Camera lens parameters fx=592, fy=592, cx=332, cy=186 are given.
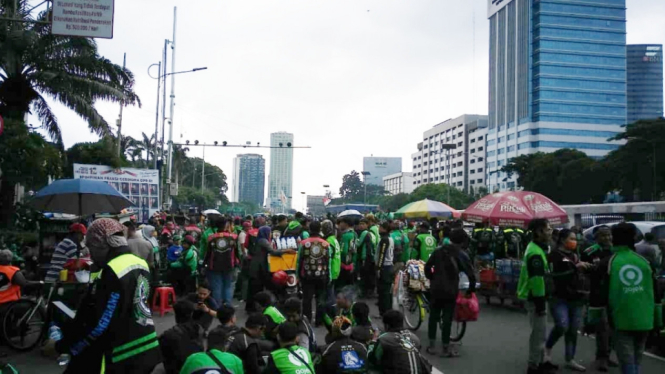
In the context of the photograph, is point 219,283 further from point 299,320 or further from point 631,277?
point 631,277

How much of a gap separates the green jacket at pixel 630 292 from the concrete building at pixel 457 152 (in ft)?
379

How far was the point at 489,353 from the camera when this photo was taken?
27.2 ft

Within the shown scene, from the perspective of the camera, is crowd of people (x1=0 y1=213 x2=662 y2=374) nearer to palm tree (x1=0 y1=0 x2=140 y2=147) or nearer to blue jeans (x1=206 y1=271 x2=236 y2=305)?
blue jeans (x1=206 y1=271 x2=236 y2=305)

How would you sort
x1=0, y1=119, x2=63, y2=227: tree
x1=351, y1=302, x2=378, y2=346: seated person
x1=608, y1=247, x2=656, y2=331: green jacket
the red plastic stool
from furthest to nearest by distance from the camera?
x1=0, y1=119, x2=63, y2=227: tree, the red plastic stool, x1=608, y1=247, x2=656, y2=331: green jacket, x1=351, y1=302, x2=378, y2=346: seated person

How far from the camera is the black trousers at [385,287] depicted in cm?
1034

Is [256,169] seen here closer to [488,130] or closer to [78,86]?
[488,130]

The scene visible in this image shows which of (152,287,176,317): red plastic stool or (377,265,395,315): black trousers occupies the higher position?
(377,265,395,315): black trousers

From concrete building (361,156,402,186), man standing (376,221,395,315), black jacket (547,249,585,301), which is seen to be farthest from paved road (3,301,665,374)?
concrete building (361,156,402,186)

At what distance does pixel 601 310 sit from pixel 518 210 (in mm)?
6239

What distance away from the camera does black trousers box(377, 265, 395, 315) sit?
10344 mm

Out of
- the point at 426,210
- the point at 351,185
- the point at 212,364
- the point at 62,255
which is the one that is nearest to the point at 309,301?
the point at 62,255

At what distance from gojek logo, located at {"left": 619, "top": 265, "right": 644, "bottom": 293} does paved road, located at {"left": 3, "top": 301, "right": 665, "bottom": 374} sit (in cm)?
210

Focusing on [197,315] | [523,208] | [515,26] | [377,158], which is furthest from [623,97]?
[197,315]

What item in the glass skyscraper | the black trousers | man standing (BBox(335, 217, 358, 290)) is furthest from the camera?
the glass skyscraper
